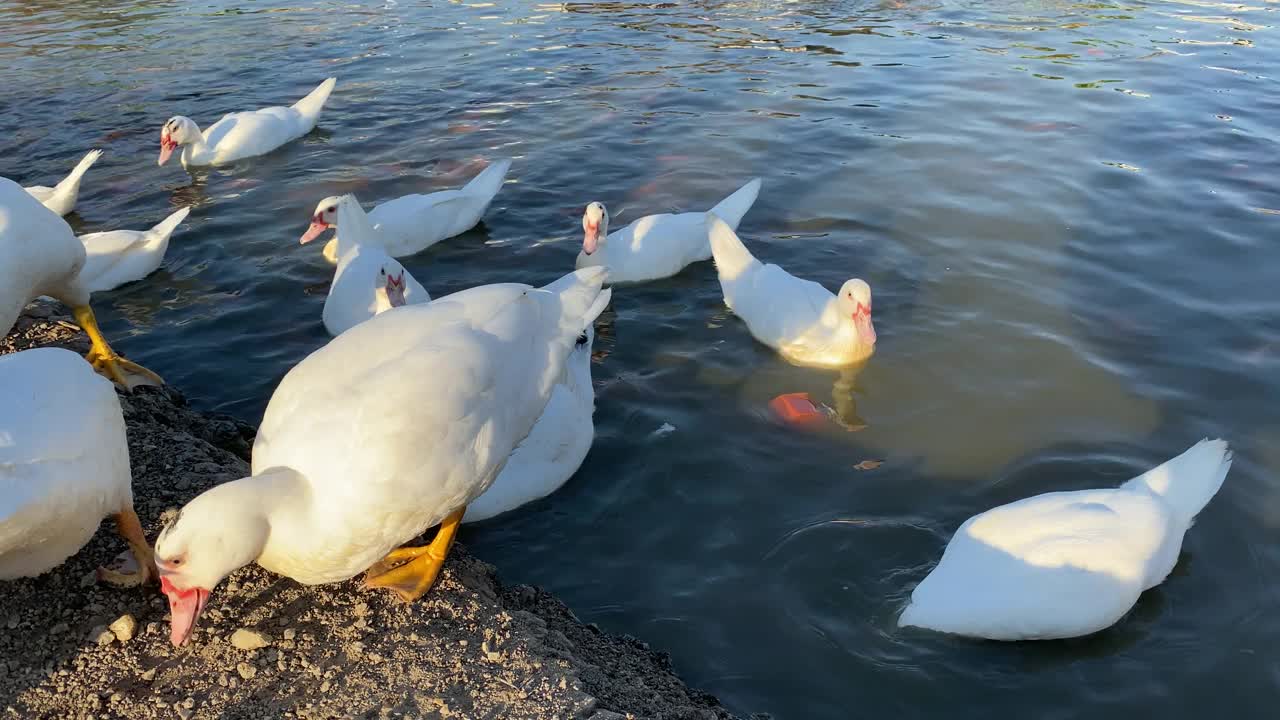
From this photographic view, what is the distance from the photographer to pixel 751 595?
14.9 feet

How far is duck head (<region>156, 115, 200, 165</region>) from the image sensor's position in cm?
1012

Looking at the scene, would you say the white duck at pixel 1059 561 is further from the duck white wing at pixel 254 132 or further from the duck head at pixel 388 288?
the duck white wing at pixel 254 132

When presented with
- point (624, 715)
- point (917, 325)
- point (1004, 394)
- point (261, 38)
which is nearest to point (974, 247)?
point (917, 325)

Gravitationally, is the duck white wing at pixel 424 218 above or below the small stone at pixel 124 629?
above

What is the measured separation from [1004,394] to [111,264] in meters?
6.66

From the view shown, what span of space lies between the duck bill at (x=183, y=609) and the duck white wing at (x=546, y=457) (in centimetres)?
165

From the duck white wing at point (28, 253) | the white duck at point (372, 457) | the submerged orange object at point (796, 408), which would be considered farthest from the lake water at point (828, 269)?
the duck white wing at point (28, 253)

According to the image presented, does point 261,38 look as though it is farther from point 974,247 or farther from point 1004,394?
point 1004,394

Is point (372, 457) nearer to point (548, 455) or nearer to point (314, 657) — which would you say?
point (314, 657)

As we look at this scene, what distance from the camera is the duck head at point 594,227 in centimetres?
750

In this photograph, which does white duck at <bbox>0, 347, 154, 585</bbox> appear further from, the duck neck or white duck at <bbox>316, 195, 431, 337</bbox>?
the duck neck

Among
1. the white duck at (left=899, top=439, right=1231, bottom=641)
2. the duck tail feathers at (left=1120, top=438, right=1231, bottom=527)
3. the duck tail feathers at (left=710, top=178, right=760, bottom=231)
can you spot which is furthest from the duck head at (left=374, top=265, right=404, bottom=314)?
the duck tail feathers at (left=1120, top=438, right=1231, bottom=527)

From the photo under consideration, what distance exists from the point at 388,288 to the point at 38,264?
1983 mm

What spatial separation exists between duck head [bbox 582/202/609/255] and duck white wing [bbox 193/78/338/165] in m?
5.07
